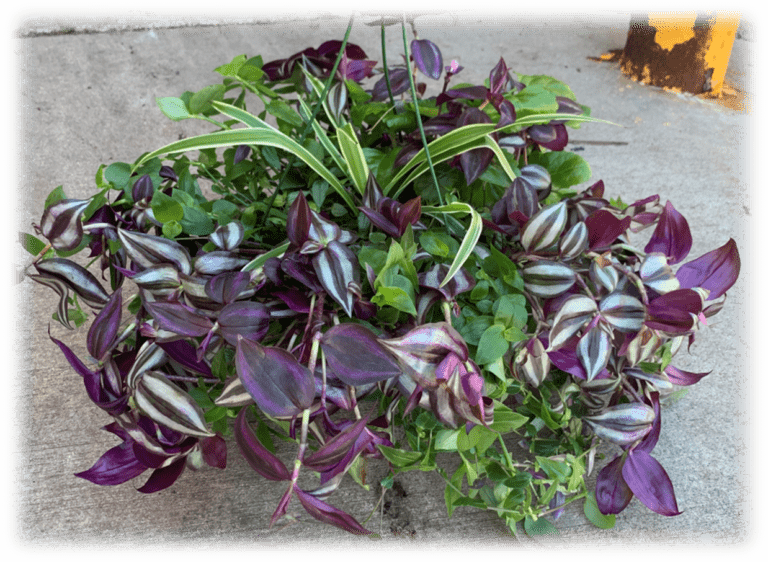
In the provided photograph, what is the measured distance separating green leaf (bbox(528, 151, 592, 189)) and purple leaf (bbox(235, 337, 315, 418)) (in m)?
0.54

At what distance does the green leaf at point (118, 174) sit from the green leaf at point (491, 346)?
54cm

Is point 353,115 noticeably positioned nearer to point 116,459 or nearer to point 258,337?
point 258,337

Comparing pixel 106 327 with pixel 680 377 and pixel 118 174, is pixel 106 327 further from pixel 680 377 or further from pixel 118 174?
pixel 680 377

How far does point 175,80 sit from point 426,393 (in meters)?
1.28

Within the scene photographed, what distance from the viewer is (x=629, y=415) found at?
0.70m

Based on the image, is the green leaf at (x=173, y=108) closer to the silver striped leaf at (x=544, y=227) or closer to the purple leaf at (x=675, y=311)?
the silver striped leaf at (x=544, y=227)

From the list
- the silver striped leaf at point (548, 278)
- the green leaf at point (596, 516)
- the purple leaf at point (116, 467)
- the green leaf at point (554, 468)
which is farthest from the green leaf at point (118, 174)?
the green leaf at point (596, 516)

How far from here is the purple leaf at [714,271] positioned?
2.34 ft

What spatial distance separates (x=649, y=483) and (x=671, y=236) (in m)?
0.33

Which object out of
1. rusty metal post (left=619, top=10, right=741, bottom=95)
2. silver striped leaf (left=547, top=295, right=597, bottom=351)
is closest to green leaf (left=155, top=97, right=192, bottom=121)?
silver striped leaf (left=547, top=295, right=597, bottom=351)

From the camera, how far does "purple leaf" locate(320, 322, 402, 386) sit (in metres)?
0.54

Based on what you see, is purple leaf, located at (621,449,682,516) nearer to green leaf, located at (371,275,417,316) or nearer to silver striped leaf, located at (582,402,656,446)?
silver striped leaf, located at (582,402,656,446)

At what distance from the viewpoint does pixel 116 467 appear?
2.29 feet

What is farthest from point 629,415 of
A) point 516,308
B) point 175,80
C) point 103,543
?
point 175,80
